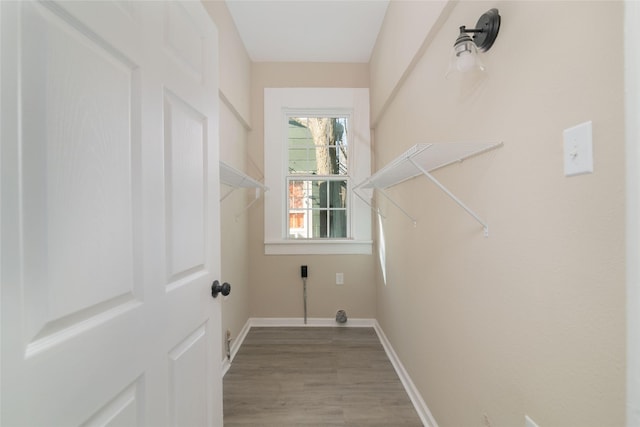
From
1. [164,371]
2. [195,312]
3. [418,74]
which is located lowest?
[164,371]

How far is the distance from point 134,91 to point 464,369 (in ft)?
5.11

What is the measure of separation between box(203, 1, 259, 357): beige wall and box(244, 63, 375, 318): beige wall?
114 millimetres

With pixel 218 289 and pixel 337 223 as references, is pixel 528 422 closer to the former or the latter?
pixel 218 289

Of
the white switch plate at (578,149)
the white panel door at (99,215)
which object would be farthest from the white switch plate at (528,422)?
the white panel door at (99,215)

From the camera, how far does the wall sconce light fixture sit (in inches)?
35.5

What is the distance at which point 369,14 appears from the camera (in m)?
2.32

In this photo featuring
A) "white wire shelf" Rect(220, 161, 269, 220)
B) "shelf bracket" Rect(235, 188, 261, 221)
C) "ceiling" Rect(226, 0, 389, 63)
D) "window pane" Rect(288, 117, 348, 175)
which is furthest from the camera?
"window pane" Rect(288, 117, 348, 175)

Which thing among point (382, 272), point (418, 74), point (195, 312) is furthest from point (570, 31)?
point (382, 272)

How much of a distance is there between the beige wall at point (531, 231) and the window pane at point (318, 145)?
5.48 ft

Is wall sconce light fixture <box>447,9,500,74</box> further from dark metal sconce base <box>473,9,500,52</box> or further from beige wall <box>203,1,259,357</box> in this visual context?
beige wall <box>203,1,259,357</box>

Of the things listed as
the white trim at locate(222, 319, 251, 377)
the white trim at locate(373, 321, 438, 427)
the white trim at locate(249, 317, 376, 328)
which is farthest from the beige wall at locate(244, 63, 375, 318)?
the white trim at locate(373, 321, 438, 427)

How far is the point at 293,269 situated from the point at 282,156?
125 cm

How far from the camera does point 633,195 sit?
1.51 ft

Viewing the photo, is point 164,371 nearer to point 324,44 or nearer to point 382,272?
point 382,272
